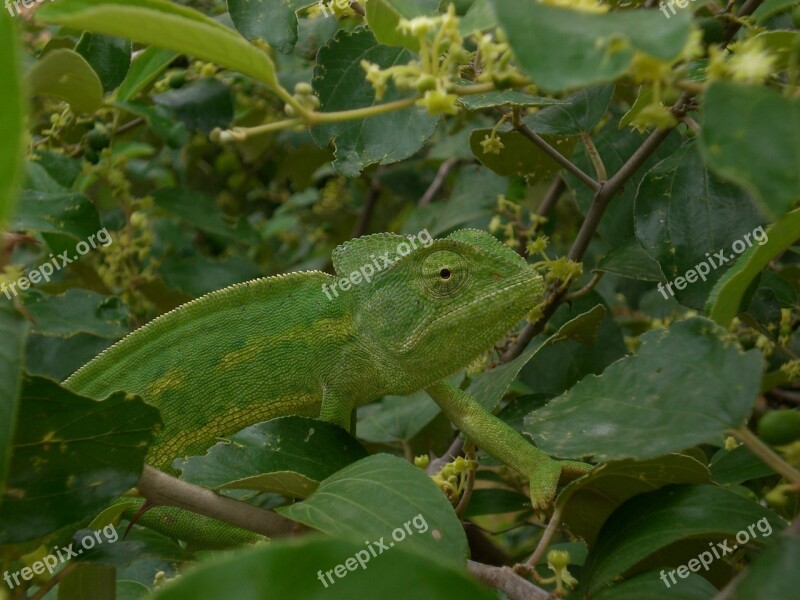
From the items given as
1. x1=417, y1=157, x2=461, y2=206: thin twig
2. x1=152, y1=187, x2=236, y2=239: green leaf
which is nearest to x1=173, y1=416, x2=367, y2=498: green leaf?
x1=152, y1=187, x2=236, y2=239: green leaf

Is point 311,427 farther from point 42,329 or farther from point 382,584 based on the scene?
point 42,329

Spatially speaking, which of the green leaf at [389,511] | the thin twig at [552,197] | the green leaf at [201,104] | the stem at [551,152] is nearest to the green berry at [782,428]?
the green leaf at [389,511]

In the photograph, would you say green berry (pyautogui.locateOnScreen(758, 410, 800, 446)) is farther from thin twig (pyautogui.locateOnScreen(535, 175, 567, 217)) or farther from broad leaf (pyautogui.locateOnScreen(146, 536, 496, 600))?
thin twig (pyautogui.locateOnScreen(535, 175, 567, 217))

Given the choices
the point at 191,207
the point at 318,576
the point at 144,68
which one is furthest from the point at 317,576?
the point at 191,207

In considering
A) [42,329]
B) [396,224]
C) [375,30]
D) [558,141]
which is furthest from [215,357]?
[396,224]

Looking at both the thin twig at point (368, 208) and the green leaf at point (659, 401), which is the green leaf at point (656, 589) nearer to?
the green leaf at point (659, 401)

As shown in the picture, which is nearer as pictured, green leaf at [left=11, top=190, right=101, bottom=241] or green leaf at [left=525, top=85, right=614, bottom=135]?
green leaf at [left=525, top=85, right=614, bottom=135]
